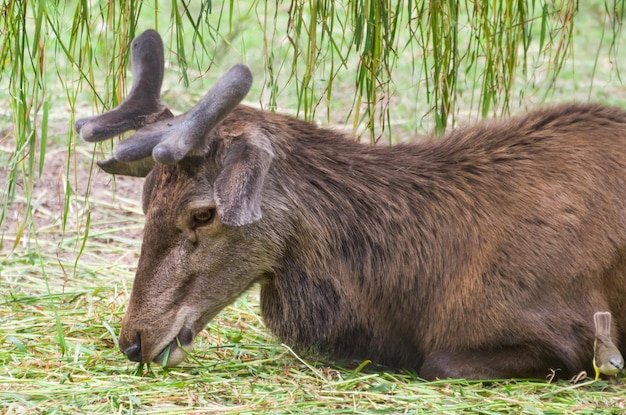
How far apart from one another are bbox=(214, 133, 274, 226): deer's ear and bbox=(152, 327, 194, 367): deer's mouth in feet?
2.06

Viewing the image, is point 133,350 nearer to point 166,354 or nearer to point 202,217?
point 166,354

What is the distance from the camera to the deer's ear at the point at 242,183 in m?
4.54

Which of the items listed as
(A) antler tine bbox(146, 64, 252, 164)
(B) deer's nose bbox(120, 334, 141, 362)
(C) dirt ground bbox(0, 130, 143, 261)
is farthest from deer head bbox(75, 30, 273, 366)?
(C) dirt ground bbox(0, 130, 143, 261)

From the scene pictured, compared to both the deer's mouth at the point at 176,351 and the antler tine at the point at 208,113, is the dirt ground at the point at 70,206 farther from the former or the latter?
the antler tine at the point at 208,113

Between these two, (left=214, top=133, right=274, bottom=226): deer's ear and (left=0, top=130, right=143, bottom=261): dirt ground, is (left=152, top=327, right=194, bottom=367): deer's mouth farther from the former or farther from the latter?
(left=0, top=130, right=143, bottom=261): dirt ground

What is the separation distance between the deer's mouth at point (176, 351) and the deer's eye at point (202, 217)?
18.6 inches

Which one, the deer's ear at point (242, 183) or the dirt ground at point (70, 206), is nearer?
the deer's ear at point (242, 183)

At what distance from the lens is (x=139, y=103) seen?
501cm

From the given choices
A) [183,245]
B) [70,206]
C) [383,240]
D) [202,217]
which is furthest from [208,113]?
[70,206]

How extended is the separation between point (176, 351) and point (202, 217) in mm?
605

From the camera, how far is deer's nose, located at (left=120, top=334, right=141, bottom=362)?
15.8 ft

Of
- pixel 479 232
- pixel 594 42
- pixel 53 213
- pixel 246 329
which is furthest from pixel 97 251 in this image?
pixel 594 42

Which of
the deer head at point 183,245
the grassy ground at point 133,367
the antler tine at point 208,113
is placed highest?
the antler tine at point 208,113

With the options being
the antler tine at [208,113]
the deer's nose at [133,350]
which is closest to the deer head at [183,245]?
the deer's nose at [133,350]
